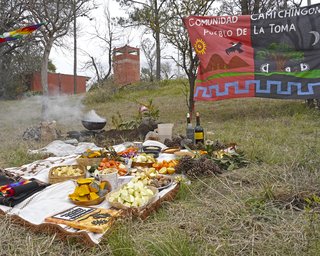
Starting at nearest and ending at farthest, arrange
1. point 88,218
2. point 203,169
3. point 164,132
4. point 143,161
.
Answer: point 88,218 → point 203,169 → point 143,161 → point 164,132

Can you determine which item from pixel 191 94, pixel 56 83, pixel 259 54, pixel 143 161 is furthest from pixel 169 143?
pixel 56 83

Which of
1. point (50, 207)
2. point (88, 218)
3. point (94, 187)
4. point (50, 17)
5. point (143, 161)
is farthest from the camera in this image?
point (50, 17)

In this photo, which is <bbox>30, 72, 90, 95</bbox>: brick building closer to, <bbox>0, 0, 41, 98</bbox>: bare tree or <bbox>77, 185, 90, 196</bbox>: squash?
<bbox>0, 0, 41, 98</bbox>: bare tree

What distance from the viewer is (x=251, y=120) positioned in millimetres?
6500

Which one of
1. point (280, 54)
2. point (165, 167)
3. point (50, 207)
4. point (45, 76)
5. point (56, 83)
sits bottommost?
point (50, 207)

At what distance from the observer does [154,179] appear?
278 cm

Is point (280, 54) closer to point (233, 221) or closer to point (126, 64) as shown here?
point (233, 221)

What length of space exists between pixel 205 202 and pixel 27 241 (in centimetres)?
115

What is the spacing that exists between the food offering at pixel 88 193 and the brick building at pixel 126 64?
13.3 metres

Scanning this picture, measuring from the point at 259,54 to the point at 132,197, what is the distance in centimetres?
527

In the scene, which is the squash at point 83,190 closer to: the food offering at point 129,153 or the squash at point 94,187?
the squash at point 94,187

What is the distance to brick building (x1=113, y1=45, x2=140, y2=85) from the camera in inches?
667

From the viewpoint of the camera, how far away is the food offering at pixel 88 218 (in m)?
1.95

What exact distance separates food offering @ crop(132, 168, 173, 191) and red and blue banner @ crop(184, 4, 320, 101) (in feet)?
14.1
